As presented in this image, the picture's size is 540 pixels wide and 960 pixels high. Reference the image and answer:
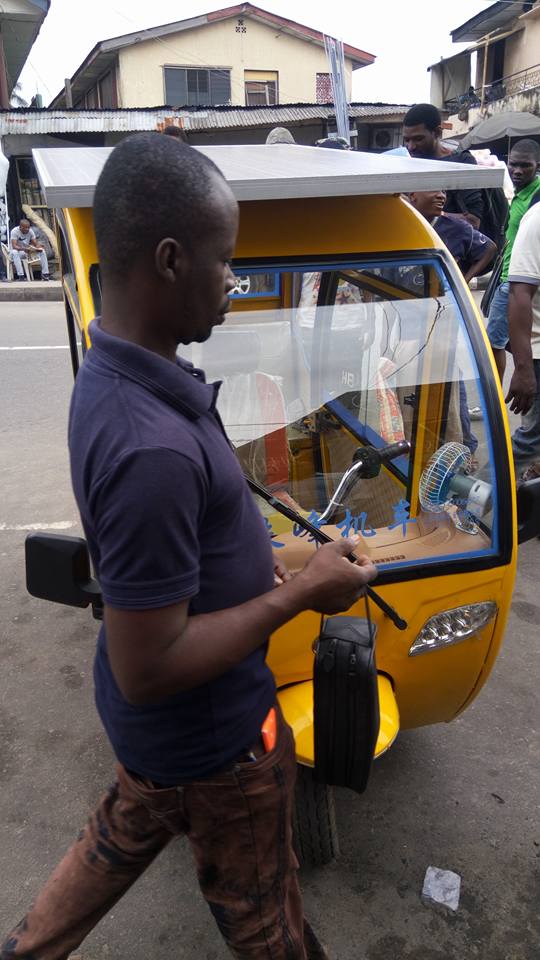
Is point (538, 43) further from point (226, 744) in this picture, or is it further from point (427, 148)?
point (226, 744)

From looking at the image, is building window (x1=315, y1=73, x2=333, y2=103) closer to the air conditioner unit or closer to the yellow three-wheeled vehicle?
the air conditioner unit

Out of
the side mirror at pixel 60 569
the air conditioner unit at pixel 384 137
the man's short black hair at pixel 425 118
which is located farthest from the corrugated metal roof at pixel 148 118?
the side mirror at pixel 60 569

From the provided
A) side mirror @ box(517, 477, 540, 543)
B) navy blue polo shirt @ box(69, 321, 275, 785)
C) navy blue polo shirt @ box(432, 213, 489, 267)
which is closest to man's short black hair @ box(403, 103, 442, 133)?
navy blue polo shirt @ box(432, 213, 489, 267)

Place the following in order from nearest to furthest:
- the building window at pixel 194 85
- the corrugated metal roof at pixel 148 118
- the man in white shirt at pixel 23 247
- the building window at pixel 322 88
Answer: the man in white shirt at pixel 23 247
the corrugated metal roof at pixel 148 118
the building window at pixel 194 85
the building window at pixel 322 88

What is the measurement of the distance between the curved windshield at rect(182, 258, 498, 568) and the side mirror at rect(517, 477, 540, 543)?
0.09 meters

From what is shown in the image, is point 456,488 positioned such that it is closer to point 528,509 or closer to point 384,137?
point 528,509

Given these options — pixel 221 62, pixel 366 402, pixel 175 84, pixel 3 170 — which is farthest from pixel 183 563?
pixel 221 62

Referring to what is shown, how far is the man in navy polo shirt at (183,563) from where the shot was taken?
3.64ft

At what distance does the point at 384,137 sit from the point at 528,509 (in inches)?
826

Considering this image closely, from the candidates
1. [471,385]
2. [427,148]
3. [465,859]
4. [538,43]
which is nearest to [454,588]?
[471,385]

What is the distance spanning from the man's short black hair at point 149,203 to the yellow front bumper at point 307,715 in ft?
4.13

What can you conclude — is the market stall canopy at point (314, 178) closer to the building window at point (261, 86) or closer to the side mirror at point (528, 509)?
the side mirror at point (528, 509)

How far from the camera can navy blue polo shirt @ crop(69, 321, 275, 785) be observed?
1.09 meters

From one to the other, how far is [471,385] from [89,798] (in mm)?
1912
